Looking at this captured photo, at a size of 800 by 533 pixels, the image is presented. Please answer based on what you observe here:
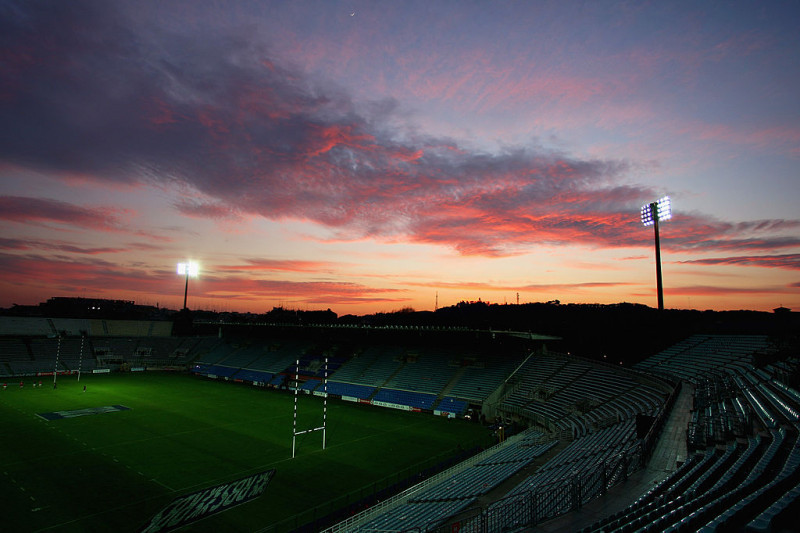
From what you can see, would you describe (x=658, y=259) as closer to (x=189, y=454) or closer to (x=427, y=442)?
(x=427, y=442)

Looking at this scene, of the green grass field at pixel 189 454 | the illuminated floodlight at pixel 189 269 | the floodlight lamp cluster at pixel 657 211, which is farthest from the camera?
the illuminated floodlight at pixel 189 269

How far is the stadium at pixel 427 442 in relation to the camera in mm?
13500

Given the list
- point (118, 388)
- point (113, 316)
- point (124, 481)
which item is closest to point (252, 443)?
point (124, 481)

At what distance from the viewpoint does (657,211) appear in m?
41.5

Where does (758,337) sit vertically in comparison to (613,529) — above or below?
above

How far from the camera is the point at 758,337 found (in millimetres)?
35906

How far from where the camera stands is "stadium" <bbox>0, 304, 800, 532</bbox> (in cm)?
1350

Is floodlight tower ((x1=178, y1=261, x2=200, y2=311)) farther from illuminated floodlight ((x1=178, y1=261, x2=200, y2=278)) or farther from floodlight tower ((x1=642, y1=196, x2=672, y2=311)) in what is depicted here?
floodlight tower ((x1=642, y1=196, x2=672, y2=311))

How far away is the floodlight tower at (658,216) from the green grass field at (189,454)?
21.7 meters

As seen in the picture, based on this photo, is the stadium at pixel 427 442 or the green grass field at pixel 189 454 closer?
Result: the stadium at pixel 427 442

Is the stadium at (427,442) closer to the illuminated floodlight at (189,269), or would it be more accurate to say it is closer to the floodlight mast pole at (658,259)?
the floodlight mast pole at (658,259)

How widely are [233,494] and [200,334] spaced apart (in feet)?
262

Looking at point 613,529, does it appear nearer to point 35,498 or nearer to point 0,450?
point 35,498

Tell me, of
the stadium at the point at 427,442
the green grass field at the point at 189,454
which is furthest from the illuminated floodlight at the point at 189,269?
the green grass field at the point at 189,454
